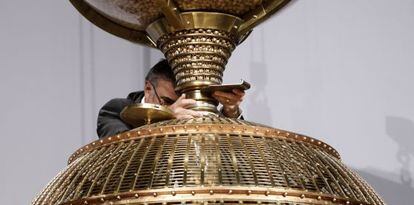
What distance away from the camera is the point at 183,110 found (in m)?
0.74

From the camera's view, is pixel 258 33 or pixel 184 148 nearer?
pixel 184 148

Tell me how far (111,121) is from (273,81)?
0.55 m

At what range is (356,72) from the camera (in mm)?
1517

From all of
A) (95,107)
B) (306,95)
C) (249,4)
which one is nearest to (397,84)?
(306,95)

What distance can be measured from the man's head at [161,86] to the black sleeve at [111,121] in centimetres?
4

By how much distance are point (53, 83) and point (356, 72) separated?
546 millimetres

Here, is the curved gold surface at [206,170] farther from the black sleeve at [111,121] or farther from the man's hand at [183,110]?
the black sleeve at [111,121]

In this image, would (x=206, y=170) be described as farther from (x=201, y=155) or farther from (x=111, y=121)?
(x=111, y=121)

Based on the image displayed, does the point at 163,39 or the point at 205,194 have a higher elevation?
the point at 163,39

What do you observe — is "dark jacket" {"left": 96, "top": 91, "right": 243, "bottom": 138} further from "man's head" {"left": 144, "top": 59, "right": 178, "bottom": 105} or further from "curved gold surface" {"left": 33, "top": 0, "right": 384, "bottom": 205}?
"curved gold surface" {"left": 33, "top": 0, "right": 384, "bottom": 205}

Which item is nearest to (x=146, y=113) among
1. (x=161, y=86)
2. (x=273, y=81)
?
(x=161, y=86)

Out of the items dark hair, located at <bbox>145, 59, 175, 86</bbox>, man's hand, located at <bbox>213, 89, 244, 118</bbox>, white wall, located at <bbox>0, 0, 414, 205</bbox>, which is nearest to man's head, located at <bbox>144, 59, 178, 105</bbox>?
dark hair, located at <bbox>145, 59, 175, 86</bbox>

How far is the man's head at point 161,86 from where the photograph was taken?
97cm

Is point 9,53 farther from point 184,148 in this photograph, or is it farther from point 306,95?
point 184,148
